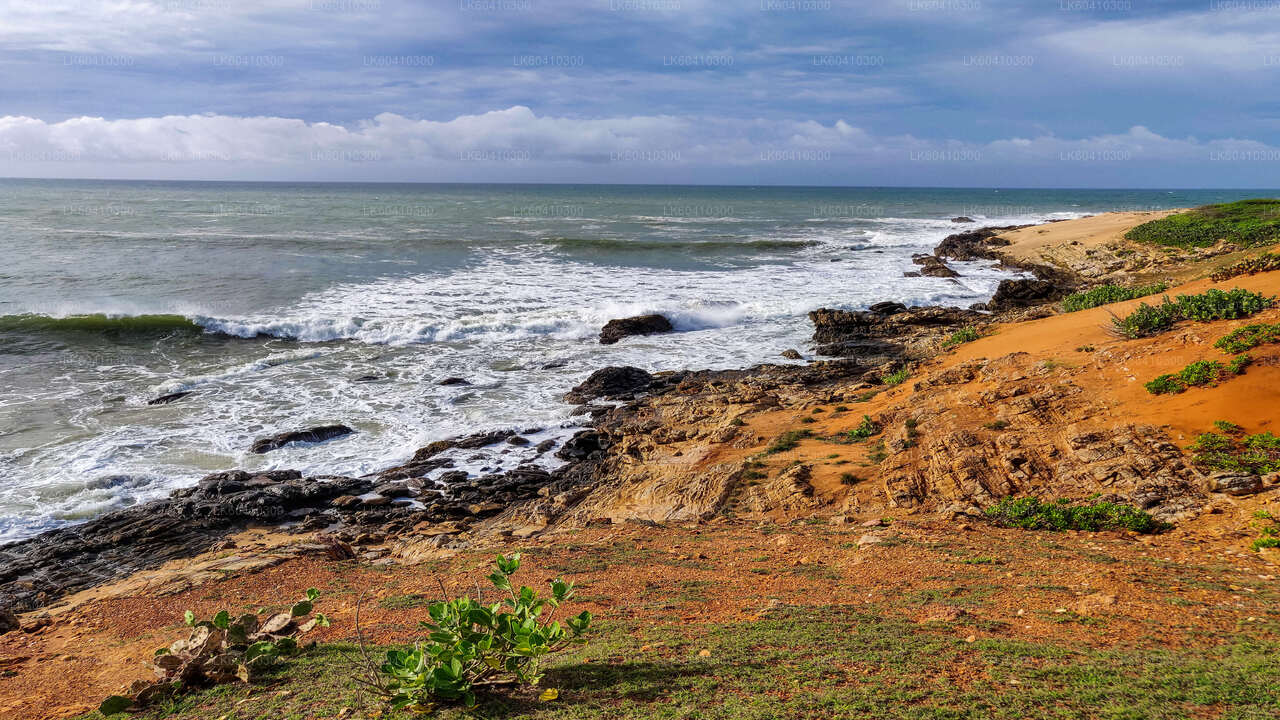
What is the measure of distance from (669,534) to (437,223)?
5473 centimetres

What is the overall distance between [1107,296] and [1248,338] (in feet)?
21.7

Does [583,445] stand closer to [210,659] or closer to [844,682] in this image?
[210,659]

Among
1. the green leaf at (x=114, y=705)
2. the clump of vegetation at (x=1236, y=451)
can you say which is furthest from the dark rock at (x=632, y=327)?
the green leaf at (x=114, y=705)

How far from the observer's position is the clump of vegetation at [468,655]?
131 inches

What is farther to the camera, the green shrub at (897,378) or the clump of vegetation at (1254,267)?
the clump of vegetation at (1254,267)

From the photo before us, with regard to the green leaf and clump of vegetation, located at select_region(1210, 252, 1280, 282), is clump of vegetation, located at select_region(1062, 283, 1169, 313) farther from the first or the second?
the green leaf

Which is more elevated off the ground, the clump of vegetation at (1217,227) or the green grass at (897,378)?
the clump of vegetation at (1217,227)

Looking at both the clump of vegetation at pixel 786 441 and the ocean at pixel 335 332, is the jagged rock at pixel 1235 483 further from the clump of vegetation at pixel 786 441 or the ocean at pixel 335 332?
the ocean at pixel 335 332

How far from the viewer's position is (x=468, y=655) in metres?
3.47

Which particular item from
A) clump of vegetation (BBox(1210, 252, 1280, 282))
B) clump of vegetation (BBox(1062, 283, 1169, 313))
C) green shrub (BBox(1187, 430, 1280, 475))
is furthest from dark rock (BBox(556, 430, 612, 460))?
clump of vegetation (BBox(1210, 252, 1280, 282))

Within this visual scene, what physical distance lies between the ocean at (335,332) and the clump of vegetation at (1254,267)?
9.34 meters

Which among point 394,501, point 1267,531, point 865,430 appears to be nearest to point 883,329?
point 865,430

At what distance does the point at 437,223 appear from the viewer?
58.0 metres

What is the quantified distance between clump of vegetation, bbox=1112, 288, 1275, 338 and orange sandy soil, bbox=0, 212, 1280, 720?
48 centimetres
